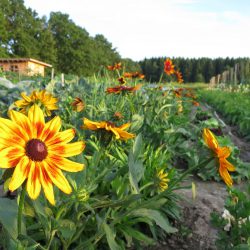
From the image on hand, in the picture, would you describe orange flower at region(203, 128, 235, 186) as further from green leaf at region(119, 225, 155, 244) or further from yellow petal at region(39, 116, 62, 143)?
green leaf at region(119, 225, 155, 244)

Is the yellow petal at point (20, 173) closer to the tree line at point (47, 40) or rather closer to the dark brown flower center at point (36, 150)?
the dark brown flower center at point (36, 150)

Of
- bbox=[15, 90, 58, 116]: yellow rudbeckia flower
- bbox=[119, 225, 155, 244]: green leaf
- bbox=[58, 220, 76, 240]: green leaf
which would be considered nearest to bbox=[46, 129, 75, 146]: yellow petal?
bbox=[58, 220, 76, 240]: green leaf

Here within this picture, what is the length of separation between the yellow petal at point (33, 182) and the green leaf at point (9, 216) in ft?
0.72

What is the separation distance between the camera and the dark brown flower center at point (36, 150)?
0.77 m

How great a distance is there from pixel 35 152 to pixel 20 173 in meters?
0.07

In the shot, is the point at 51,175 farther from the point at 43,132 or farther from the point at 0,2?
the point at 0,2

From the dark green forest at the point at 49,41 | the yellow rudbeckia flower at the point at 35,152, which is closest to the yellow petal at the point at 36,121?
the yellow rudbeckia flower at the point at 35,152

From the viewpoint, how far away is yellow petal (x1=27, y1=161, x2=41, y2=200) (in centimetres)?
73

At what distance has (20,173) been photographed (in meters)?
0.72

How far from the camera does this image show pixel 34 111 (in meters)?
0.85

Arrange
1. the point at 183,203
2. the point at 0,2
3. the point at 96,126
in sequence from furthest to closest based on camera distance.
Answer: the point at 0,2
the point at 183,203
the point at 96,126

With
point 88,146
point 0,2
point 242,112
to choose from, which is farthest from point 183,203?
point 0,2

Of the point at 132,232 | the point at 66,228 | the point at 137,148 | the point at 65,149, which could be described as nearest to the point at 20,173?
the point at 65,149

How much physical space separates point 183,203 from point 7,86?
2570 millimetres
